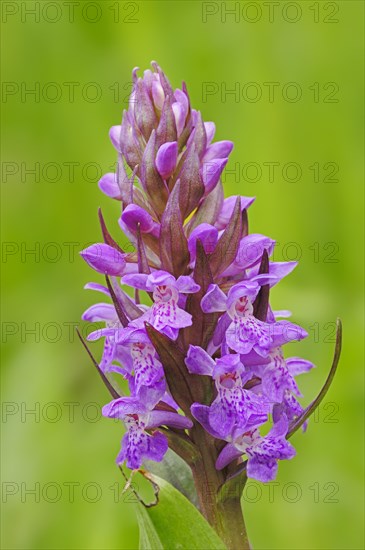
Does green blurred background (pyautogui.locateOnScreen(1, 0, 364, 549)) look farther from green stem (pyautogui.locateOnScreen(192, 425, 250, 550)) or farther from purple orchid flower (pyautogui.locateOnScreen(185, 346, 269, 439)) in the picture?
purple orchid flower (pyautogui.locateOnScreen(185, 346, 269, 439))

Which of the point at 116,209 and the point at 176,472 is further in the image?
the point at 116,209

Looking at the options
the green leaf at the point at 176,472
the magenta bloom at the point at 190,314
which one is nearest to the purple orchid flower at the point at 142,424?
the magenta bloom at the point at 190,314

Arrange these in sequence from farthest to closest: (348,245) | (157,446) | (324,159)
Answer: (324,159), (348,245), (157,446)

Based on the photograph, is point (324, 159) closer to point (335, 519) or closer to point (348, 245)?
point (348, 245)

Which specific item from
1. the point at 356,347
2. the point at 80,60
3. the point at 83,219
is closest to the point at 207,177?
the point at 356,347

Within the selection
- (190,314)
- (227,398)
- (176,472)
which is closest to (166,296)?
(190,314)

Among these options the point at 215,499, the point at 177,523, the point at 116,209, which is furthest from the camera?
the point at 116,209

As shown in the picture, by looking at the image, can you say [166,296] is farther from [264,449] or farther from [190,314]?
[264,449]

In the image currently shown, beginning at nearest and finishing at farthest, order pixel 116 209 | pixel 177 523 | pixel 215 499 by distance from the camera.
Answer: pixel 177 523, pixel 215 499, pixel 116 209
